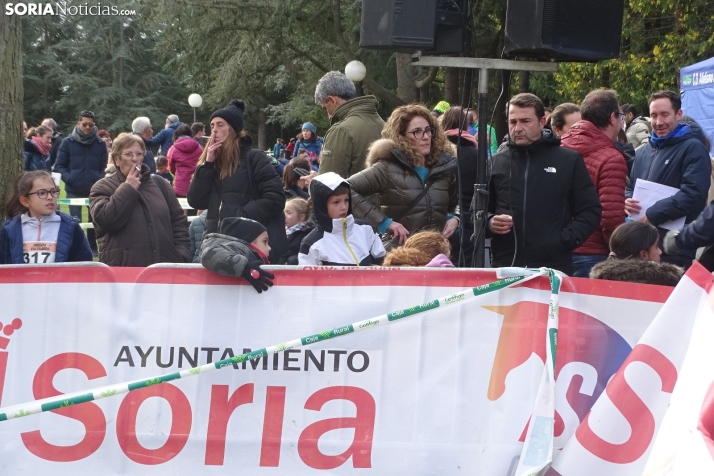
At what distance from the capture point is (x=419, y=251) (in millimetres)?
4891

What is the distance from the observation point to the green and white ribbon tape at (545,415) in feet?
13.1

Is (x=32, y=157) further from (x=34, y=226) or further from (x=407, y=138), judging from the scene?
(x=407, y=138)

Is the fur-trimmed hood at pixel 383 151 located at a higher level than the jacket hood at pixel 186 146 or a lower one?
lower

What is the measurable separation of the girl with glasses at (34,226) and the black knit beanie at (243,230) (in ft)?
4.95

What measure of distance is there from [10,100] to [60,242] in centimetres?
132

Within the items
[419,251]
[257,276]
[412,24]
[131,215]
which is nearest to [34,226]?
[131,215]

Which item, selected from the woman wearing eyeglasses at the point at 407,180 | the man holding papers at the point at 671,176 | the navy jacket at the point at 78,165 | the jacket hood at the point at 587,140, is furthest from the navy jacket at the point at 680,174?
the navy jacket at the point at 78,165

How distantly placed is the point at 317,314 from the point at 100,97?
4677 centimetres

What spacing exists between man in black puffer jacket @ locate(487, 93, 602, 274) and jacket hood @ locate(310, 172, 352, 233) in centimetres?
101

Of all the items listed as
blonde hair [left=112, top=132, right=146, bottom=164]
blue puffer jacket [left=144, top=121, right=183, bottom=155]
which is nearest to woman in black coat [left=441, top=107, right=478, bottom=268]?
blonde hair [left=112, top=132, right=146, bottom=164]

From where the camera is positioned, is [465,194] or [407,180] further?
[465,194]

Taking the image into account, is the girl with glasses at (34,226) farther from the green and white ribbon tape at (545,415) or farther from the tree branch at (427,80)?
the tree branch at (427,80)

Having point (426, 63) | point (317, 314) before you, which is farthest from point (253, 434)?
point (426, 63)

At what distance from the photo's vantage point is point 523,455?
159 inches
